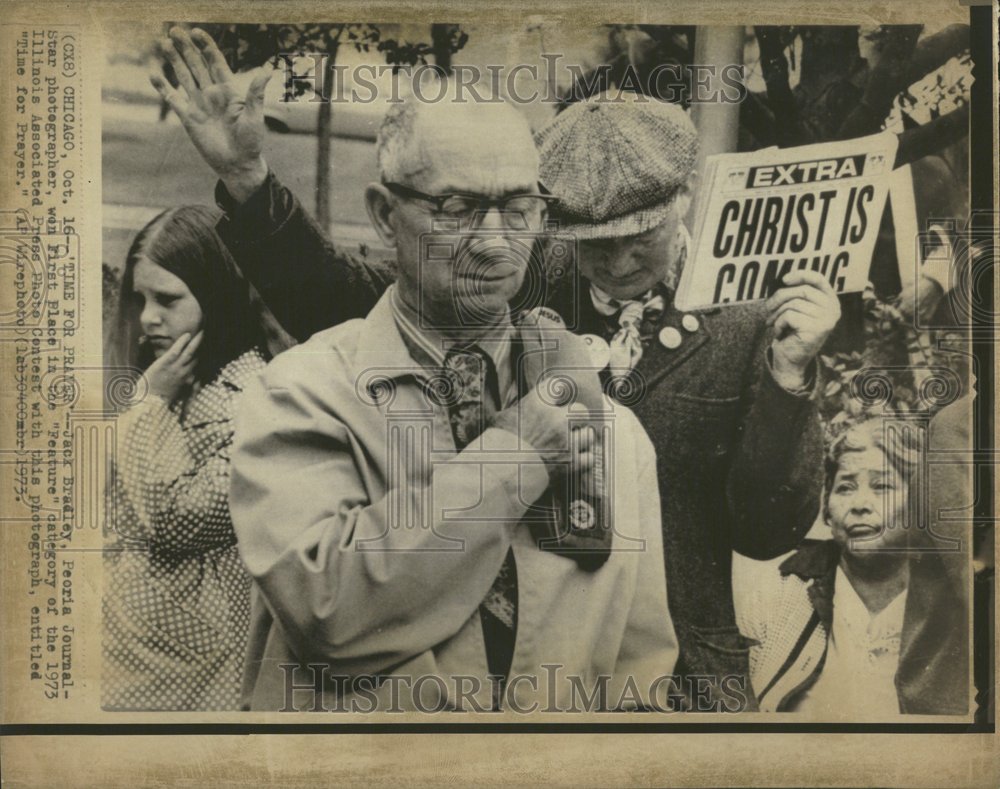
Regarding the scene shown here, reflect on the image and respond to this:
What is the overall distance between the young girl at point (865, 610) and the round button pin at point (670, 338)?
0.64 meters

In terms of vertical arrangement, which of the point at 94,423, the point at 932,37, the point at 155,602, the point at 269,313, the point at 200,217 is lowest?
the point at 155,602

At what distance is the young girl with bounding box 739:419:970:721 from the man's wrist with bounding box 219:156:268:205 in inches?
83.3

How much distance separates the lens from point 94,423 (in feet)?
11.6

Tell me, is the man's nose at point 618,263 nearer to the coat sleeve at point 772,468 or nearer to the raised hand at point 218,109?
the coat sleeve at point 772,468

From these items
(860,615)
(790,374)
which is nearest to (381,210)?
(790,374)

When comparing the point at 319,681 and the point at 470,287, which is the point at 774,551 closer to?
the point at 470,287

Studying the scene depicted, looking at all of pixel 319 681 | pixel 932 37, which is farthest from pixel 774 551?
→ pixel 932 37

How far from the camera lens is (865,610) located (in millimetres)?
3557

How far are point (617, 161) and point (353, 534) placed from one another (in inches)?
59.3

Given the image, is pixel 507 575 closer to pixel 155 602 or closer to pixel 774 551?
pixel 774 551

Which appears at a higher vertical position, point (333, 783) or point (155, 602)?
point (155, 602)

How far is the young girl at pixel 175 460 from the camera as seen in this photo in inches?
137

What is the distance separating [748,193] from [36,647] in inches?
111

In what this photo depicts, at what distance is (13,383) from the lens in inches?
139
